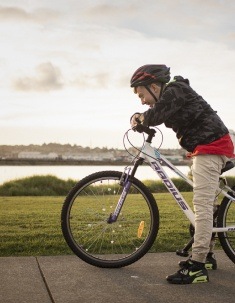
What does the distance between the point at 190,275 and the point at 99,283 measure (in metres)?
0.68

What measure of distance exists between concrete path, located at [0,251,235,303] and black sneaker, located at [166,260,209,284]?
60 mm

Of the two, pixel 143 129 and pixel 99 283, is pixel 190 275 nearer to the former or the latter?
pixel 99 283

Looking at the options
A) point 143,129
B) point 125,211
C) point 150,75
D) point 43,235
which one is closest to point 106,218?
point 125,211

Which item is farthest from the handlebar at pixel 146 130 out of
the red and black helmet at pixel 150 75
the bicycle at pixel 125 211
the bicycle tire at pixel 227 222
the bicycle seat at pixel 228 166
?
the bicycle tire at pixel 227 222

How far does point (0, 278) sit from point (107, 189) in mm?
1132

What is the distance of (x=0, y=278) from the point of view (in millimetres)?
3922

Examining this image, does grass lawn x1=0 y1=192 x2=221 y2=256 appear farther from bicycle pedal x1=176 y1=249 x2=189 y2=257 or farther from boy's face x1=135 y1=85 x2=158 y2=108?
boy's face x1=135 y1=85 x2=158 y2=108

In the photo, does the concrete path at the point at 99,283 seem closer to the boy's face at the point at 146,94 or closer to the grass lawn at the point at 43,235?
the grass lawn at the point at 43,235

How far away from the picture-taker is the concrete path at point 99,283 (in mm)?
3504

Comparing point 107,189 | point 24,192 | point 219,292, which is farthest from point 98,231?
point 24,192

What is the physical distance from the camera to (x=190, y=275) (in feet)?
13.0

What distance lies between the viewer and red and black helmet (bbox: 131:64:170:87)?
424 cm

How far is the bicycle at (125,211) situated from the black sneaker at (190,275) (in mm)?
376

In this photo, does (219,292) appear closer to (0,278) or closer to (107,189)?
(107,189)
